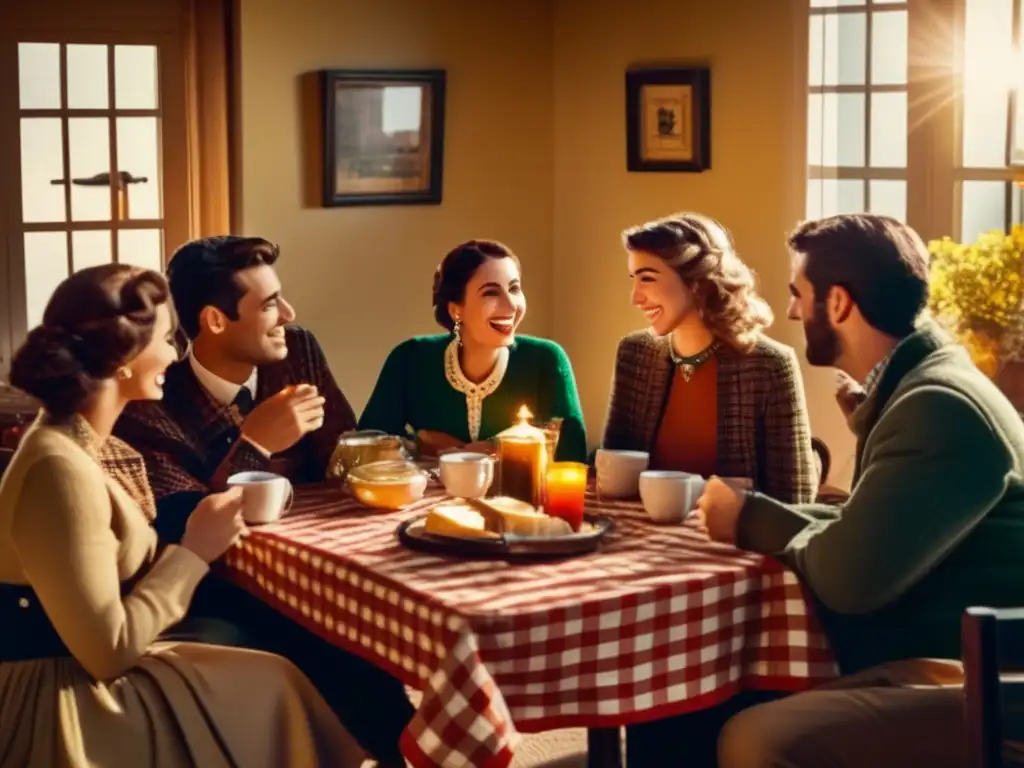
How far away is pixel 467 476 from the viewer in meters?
2.79

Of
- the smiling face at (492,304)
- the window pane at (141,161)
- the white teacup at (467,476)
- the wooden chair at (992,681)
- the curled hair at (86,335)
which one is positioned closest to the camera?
the wooden chair at (992,681)

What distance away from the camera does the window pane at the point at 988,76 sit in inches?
164

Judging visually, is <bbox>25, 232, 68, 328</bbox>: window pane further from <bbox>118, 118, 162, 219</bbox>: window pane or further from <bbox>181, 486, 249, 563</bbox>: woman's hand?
<bbox>181, 486, 249, 563</bbox>: woman's hand

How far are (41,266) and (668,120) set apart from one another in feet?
6.46

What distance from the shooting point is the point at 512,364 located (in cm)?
340

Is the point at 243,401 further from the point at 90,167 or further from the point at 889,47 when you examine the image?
the point at 889,47

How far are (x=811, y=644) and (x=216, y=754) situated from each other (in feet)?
2.94

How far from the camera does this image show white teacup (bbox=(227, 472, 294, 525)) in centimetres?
265

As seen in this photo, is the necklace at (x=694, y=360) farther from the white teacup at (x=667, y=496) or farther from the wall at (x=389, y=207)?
the wall at (x=389, y=207)

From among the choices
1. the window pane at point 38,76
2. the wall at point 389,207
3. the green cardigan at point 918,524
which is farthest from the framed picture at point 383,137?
the green cardigan at point 918,524

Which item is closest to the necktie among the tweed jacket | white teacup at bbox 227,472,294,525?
white teacup at bbox 227,472,294,525

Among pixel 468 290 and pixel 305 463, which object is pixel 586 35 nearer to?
pixel 468 290

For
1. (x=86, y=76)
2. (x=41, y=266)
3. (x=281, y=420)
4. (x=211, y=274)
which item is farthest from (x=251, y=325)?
(x=86, y=76)

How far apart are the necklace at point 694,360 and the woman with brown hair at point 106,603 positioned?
3.48 feet
